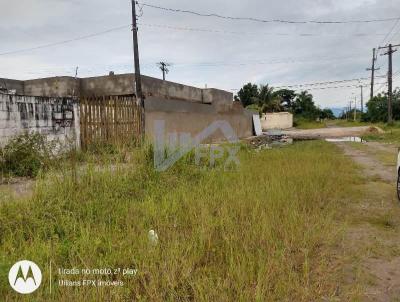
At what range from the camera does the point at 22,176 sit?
24.4ft

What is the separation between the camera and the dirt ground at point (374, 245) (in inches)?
116

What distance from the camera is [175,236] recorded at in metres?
3.67

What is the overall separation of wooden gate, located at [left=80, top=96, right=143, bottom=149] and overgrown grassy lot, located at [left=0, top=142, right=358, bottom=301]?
5576 millimetres

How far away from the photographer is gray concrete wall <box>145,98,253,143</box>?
14875 mm

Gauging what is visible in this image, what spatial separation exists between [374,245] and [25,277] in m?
3.67

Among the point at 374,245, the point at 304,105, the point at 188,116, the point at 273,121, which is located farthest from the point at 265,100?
the point at 374,245

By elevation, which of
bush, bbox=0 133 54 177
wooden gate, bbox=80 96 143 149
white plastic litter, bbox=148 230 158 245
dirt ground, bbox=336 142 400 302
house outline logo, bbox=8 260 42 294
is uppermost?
wooden gate, bbox=80 96 143 149

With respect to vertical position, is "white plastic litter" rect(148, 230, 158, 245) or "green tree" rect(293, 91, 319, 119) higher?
"green tree" rect(293, 91, 319, 119)

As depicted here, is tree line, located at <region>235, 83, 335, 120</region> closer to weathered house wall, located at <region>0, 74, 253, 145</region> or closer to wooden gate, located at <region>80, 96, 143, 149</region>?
weathered house wall, located at <region>0, 74, 253, 145</region>

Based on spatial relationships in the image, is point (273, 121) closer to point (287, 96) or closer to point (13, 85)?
point (287, 96)

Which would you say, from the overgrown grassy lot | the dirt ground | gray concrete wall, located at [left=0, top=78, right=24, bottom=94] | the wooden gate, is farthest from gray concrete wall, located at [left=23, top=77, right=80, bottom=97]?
the dirt ground

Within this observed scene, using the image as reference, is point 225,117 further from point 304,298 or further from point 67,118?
point 304,298

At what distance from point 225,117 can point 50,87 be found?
12.0 m

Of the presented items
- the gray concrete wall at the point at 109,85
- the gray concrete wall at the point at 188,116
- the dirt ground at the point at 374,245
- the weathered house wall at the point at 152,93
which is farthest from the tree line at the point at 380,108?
the dirt ground at the point at 374,245
